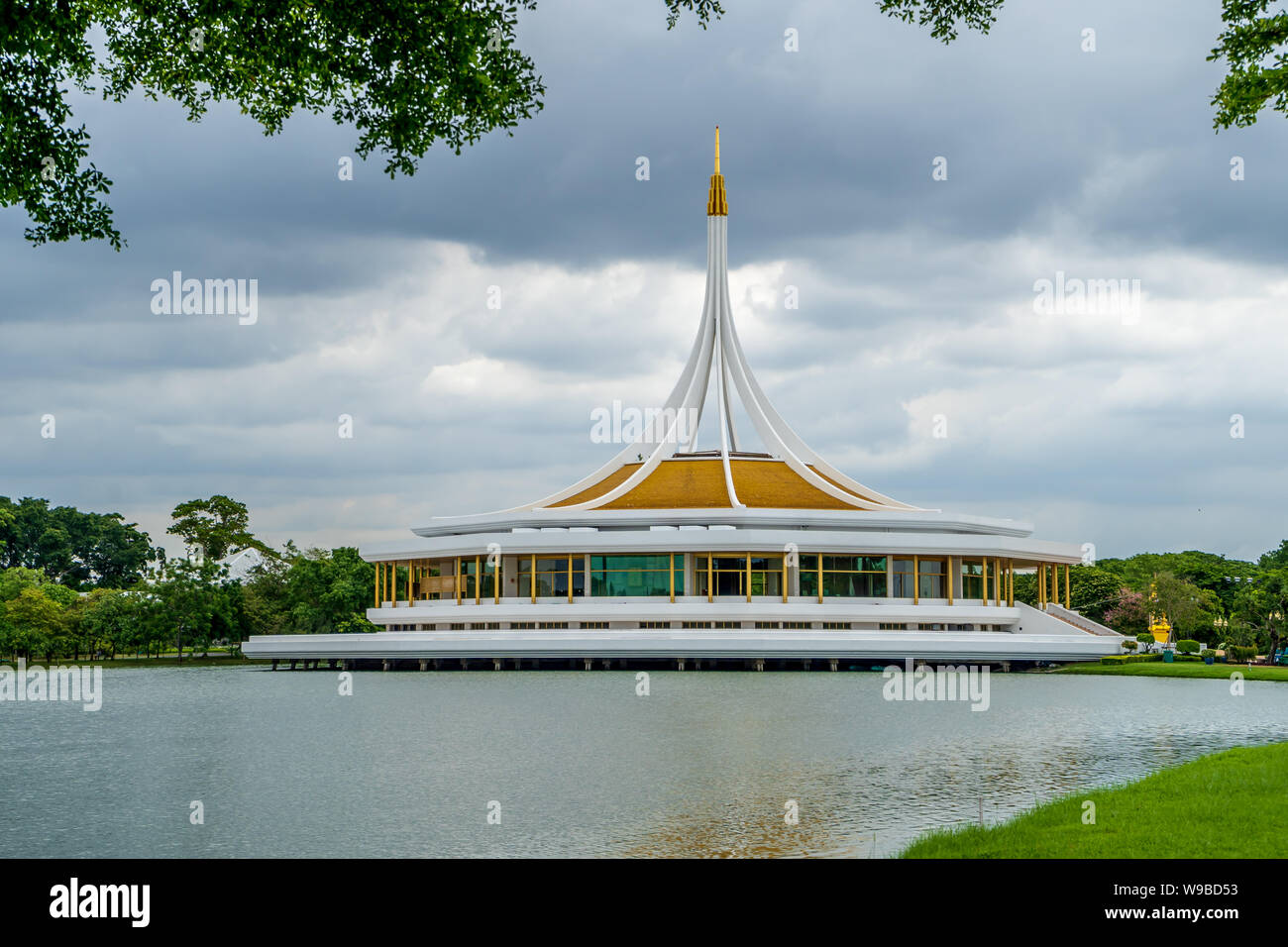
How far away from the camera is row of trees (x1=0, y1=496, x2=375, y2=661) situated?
52.2m

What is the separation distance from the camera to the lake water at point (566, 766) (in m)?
11.0

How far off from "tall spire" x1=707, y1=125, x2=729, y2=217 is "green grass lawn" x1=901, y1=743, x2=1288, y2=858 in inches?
1862

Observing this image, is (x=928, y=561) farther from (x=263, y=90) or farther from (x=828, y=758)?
(x=263, y=90)

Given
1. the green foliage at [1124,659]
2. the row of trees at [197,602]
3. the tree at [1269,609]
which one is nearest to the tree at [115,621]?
the row of trees at [197,602]

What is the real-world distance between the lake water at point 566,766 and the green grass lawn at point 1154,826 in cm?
76

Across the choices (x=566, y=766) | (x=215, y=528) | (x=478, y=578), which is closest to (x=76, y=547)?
(x=215, y=528)

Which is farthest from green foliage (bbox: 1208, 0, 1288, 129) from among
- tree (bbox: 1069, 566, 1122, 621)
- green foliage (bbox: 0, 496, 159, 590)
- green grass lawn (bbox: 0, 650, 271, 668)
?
green foliage (bbox: 0, 496, 159, 590)

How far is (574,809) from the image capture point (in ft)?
39.9

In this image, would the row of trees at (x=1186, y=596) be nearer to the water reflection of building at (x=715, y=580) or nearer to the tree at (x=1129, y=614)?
the tree at (x=1129, y=614)

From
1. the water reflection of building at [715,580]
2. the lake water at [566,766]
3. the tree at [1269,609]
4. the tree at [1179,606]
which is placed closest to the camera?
the lake water at [566,766]

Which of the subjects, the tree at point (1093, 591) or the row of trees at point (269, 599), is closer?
the row of trees at point (269, 599)

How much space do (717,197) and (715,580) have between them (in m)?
20.3

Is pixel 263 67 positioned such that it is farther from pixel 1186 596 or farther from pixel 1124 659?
pixel 1186 596
